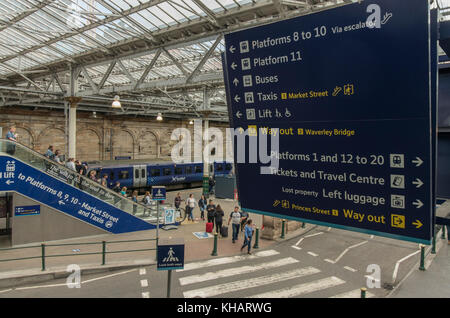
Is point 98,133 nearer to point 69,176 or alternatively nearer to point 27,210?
point 69,176

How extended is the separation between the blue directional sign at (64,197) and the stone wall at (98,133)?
72.7ft

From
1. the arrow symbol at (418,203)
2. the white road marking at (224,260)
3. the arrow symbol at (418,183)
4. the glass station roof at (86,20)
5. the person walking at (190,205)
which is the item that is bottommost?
the white road marking at (224,260)

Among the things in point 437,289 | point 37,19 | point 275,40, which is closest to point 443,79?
point 275,40

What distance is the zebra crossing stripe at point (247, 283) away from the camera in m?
9.17

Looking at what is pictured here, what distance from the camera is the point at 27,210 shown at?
527 inches

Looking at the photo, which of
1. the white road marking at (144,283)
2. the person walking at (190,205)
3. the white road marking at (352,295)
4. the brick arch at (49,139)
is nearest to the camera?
the white road marking at (352,295)

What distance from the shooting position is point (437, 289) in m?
9.59

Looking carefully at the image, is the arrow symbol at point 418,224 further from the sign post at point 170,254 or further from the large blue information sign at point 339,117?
the sign post at point 170,254

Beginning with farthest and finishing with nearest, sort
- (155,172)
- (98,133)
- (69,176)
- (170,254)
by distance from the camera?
1. (98,133)
2. (155,172)
3. (69,176)
4. (170,254)

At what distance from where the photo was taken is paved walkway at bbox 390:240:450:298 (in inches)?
362

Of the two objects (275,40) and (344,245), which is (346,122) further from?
(344,245)

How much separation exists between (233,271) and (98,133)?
32563 millimetres

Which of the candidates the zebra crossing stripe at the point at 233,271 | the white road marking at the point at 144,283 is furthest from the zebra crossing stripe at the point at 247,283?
the white road marking at the point at 144,283

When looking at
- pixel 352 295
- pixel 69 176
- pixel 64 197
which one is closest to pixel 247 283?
pixel 352 295
